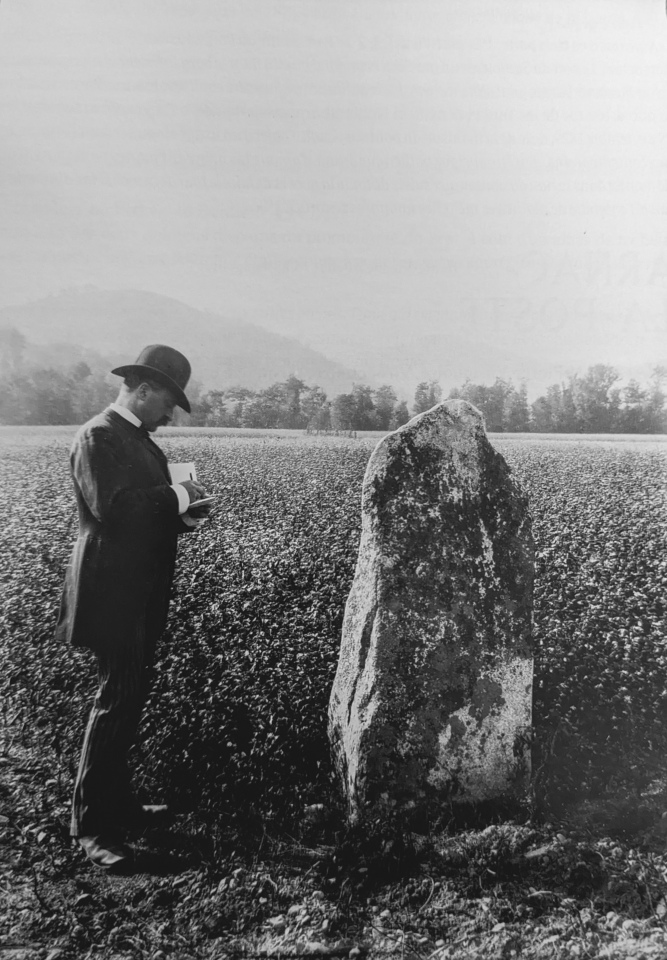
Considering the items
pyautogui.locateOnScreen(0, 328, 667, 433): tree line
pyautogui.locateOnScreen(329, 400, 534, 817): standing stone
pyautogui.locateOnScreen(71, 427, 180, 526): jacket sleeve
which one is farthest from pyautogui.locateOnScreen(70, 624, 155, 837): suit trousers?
pyautogui.locateOnScreen(0, 328, 667, 433): tree line

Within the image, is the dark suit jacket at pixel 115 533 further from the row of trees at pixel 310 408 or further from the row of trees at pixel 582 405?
the row of trees at pixel 582 405

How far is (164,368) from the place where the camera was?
3.04 m

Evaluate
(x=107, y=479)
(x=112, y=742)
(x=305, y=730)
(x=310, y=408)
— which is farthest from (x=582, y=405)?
(x=112, y=742)

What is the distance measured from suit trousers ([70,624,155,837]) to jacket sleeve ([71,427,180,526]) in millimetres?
615

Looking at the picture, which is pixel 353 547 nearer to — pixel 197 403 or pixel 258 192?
pixel 197 403

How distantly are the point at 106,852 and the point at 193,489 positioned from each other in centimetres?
171

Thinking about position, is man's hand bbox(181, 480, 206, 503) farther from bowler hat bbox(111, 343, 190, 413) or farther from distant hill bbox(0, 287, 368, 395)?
distant hill bbox(0, 287, 368, 395)

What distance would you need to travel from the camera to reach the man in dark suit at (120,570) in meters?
2.82

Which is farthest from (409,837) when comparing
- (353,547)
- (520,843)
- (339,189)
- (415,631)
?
(339,189)

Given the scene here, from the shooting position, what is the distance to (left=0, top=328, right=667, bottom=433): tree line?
308 cm

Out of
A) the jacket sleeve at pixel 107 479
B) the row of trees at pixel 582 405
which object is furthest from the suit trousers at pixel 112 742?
the row of trees at pixel 582 405

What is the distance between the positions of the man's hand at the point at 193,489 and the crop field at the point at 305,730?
13 centimetres

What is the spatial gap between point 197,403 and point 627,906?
313cm

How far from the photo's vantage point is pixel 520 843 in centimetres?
283
